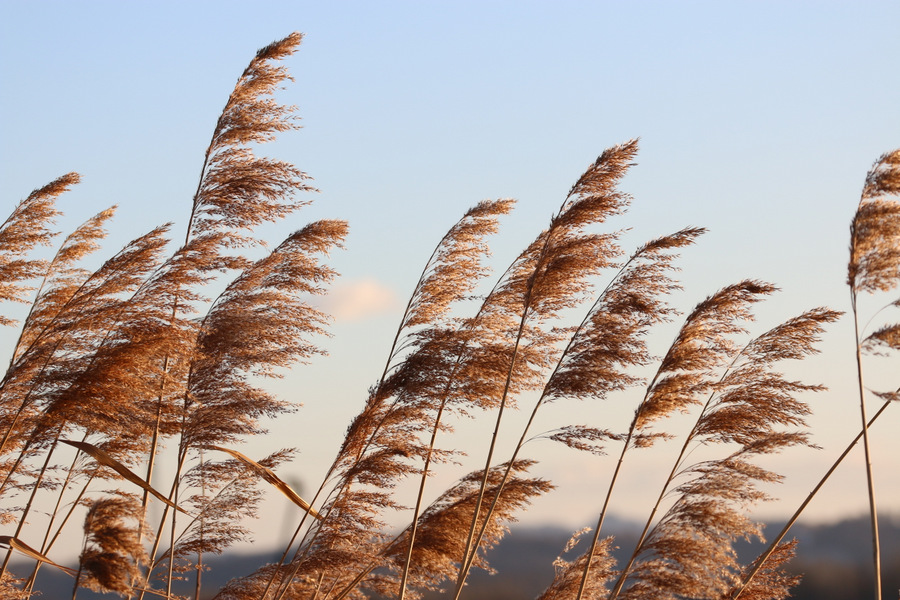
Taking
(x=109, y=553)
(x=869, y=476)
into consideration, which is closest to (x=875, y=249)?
(x=869, y=476)

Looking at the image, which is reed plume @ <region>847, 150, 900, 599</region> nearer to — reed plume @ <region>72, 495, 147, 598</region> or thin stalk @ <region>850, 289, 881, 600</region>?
thin stalk @ <region>850, 289, 881, 600</region>

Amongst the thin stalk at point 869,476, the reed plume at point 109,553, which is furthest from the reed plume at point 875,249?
the reed plume at point 109,553

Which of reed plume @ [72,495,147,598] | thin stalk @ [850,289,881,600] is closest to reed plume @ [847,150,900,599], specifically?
thin stalk @ [850,289,881,600]

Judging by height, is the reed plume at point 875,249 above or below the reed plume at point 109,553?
above

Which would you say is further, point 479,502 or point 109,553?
point 479,502

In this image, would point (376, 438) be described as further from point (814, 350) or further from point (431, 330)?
point (814, 350)

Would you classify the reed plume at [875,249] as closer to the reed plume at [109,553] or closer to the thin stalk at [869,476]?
the thin stalk at [869,476]

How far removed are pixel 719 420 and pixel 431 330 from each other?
176 cm

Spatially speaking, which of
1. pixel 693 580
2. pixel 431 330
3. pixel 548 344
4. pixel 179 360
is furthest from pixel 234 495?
pixel 693 580

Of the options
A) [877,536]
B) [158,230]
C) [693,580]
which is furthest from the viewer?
[158,230]

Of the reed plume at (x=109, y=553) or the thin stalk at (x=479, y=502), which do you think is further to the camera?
the thin stalk at (x=479, y=502)

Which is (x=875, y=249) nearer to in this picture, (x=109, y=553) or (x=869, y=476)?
(x=869, y=476)

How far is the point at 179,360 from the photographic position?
6109 mm

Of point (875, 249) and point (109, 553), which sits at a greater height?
point (875, 249)
